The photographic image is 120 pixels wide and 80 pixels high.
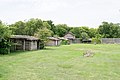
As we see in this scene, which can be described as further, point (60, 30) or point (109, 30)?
point (60, 30)

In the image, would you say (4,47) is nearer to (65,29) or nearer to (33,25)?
(33,25)

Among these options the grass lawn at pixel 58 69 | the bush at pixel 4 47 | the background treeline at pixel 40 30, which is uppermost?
the background treeline at pixel 40 30

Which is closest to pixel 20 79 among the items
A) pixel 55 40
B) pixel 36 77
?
pixel 36 77

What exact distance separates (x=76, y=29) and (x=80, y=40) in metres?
13.7

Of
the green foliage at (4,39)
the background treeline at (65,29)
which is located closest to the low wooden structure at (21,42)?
the green foliage at (4,39)

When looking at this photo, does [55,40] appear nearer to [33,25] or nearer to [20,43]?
[33,25]

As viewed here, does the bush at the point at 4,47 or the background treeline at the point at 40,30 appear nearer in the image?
the bush at the point at 4,47

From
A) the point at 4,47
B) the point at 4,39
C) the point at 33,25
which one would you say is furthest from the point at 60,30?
the point at 4,47

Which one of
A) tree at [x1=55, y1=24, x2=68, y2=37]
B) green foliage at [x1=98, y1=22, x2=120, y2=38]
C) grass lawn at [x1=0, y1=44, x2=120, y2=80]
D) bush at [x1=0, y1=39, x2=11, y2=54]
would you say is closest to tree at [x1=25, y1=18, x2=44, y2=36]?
bush at [x1=0, y1=39, x2=11, y2=54]

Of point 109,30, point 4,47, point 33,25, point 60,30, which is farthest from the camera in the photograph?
point 60,30

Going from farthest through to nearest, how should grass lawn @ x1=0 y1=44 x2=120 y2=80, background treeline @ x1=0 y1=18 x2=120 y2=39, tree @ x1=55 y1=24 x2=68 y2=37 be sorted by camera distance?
tree @ x1=55 y1=24 x2=68 y2=37 → background treeline @ x1=0 y1=18 x2=120 y2=39 → grass lawn @ x1=0 y1=44 x2=120 y2=80

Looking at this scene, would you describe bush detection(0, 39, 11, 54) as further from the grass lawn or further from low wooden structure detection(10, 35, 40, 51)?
the grass lawn

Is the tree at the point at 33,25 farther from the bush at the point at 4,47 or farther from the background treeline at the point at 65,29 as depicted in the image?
the bush at the point at 4,47

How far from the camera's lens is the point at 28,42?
38.2 meters
